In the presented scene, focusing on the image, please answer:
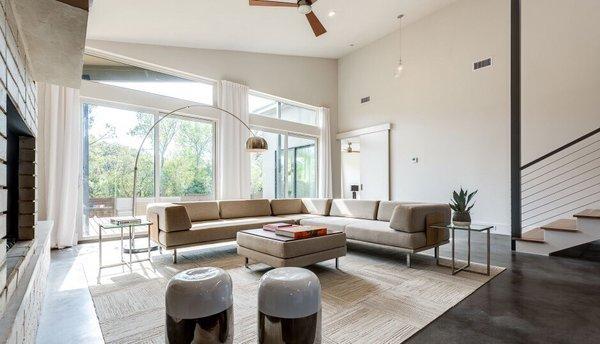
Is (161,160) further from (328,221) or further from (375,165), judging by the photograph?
(375,165)

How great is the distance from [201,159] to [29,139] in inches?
149

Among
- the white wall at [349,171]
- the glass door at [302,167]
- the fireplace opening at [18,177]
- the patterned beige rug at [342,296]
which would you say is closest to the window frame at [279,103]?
the glass door at [302,167]

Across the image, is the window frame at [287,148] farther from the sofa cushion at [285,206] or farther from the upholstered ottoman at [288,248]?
the upholstered ottoman at [288,248]

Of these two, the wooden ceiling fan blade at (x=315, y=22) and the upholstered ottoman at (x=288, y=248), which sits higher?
the wooden ceiling fan blade at (x=315, y=22)

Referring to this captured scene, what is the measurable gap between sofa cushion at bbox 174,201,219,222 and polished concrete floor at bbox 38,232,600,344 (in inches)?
57.1

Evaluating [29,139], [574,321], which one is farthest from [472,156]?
[29,139]

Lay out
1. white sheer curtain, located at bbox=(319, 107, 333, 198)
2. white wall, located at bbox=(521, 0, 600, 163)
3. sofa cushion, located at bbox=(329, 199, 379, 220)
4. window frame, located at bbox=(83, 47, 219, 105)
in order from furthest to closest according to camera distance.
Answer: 1. white sheer curtain, located at bbox=(319, 107, 333, 198)
2. window frame, located at bbox=(83, 47, 219, 105)
3. white wall, located at bbox=(521, 0, 600, 163)
4. sofa cushion, located at bbox=(329, 199, 379, 220)

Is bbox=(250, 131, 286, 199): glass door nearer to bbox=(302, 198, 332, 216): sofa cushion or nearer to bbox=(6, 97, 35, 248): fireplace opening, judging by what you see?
bbox=(302, 198, 332, 216): sofa cushion

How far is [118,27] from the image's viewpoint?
4.71 m

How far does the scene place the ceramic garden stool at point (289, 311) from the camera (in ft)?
4.38

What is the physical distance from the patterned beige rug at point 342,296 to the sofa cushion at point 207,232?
26 centimetres

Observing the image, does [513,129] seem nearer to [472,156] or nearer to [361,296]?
[472,156]

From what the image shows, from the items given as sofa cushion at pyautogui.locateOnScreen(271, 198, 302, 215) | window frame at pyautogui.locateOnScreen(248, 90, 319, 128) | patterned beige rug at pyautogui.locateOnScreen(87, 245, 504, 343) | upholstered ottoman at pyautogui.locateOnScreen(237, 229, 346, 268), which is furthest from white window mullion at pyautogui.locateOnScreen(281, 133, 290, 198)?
upholstered ottoman at pyautogui.locateOnScreen(237, 229, 346, 268)

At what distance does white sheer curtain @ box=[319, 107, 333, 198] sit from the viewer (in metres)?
8.39
